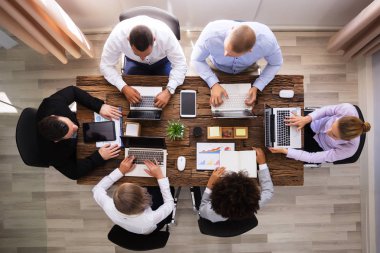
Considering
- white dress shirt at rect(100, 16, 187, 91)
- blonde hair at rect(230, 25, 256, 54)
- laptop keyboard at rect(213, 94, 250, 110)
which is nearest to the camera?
blonde hair at rect(230, 25, 256, 54)

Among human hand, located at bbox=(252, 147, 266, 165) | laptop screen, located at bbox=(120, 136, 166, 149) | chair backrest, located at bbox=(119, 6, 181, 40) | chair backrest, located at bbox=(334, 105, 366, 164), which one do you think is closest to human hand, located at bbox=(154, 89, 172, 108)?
laptop screen, located at bbox=(120, 136, 166, 149)

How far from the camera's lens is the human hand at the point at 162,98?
230cm

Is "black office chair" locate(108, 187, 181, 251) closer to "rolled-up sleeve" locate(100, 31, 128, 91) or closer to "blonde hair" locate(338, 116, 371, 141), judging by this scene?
"rolled-up sleeve" locate(100, 31, 128, 91)

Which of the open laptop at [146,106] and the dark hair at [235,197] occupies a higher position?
the open laptop at [146,106]

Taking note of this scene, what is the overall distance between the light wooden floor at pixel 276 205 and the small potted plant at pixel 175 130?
3.40ft

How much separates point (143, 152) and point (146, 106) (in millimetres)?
350

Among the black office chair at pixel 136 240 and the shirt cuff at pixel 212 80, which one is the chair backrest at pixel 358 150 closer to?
the shirt cuff at pixel 212 80

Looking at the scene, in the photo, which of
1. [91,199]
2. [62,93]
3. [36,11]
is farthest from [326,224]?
[36,11]

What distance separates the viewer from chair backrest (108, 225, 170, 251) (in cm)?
220

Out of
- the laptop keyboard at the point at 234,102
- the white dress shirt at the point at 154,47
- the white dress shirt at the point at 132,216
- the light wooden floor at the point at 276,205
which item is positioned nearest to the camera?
the white dress shirt at the point at 132,216

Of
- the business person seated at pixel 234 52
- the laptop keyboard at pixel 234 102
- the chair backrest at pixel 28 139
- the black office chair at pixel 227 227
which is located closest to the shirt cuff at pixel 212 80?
the business person seated at pixel 234 52

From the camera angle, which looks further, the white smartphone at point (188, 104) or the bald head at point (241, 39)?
the white smartphone at point (188, 104)

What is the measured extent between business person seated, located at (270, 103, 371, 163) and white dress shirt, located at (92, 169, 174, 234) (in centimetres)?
87

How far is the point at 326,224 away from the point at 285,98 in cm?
167
